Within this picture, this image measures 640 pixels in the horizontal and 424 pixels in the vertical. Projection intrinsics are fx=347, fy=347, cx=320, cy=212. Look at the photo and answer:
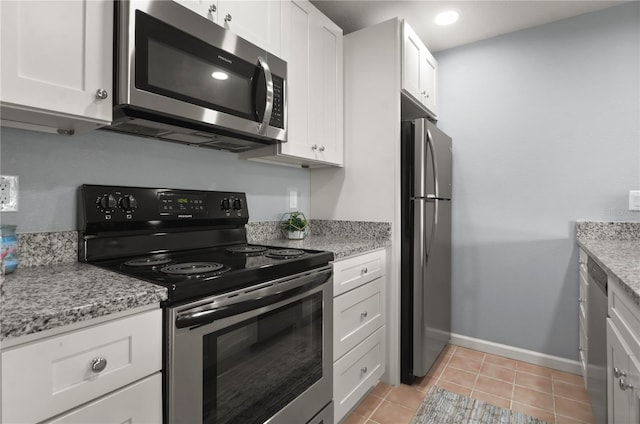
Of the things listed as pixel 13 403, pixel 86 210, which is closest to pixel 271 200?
pixel 86 210

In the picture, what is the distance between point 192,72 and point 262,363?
1.12 meters

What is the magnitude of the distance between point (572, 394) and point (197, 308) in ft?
7.71

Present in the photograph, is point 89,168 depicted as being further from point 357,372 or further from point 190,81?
point 357,372

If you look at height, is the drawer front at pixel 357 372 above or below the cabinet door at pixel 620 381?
below

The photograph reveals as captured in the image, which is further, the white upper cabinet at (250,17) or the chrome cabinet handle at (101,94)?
the white upper cabinet at (250,17)

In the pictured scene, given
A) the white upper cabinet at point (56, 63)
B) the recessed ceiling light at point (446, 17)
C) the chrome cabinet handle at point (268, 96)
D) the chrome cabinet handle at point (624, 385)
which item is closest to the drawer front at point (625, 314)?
the chrome cabinet handle at point (624, 385)

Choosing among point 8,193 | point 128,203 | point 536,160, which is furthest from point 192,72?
point 536,160

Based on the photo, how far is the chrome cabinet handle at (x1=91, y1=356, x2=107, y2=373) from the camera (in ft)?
2.60

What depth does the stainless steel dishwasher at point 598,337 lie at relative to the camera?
1372mm

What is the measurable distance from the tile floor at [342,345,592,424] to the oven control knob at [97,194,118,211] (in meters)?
1.56

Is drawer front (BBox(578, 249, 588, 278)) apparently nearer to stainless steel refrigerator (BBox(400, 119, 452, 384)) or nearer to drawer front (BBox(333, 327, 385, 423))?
stainless steel refrigerator (BBox(400, 119, 452, 384))

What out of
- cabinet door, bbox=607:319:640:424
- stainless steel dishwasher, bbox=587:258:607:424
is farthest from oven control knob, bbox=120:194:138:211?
stainless steel dishwasher, bbox=587:258:607:424

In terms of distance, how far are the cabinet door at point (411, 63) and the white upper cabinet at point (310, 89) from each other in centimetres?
41

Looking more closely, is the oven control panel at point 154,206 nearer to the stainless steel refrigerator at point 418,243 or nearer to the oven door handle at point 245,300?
the oven door handle at point 245,300
